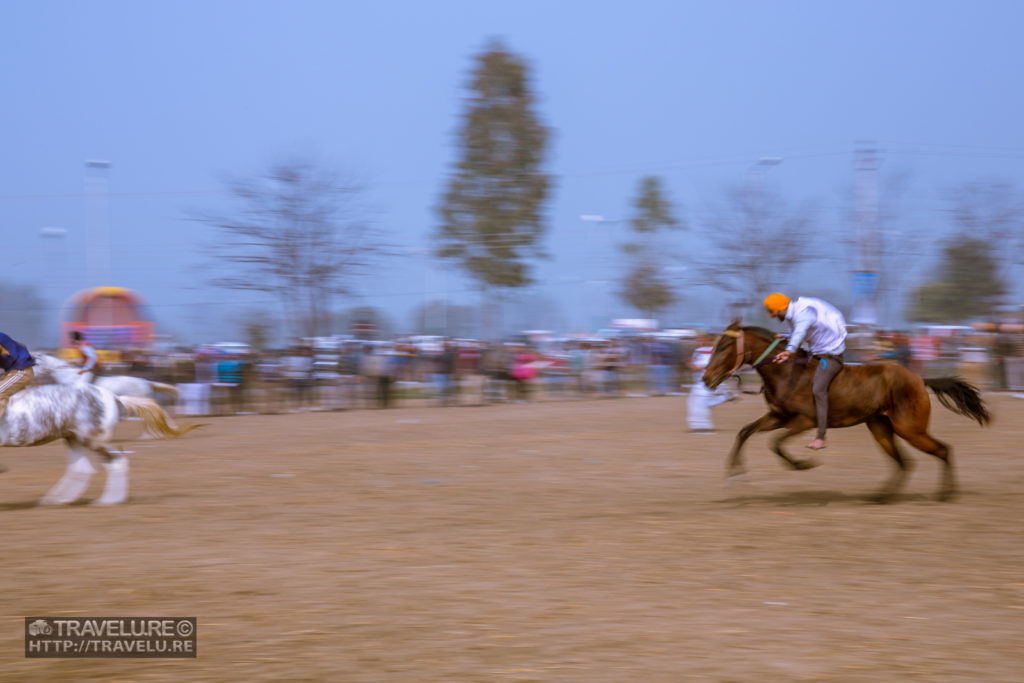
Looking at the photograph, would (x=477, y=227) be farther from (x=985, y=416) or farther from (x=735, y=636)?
(x=735, y=636)

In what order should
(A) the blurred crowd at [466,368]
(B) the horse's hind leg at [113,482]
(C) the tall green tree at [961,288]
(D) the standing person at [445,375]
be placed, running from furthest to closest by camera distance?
1. (C) the tall green tree at [961,288]
2. (D) the standing person at [445,375]
3. (A) the blurred crowd at [466,368]
4. (B) the horse's hind leg at [113,482]

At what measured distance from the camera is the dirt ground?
5.08 metres

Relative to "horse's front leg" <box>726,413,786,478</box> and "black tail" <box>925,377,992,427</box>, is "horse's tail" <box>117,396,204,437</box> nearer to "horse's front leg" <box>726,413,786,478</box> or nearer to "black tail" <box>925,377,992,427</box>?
"horse's front leg" <box>726,413,786,478</box>

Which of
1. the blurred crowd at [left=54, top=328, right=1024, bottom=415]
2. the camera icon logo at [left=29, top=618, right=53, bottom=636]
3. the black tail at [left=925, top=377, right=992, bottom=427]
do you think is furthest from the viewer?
the blurred crowd at [left=54, top=328, right=1024, bottom=415]

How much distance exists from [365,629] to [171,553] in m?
2.74

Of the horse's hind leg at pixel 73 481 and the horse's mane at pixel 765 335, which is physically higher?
the horse's mane at pixel 765 335

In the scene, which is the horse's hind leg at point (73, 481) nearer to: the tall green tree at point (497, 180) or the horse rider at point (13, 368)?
the horse rider at point (13, 368)

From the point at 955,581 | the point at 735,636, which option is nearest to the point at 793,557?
the point at 955,581

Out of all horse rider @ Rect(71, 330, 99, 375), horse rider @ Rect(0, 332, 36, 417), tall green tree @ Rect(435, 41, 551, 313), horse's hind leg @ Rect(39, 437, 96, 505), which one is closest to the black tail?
horse's hind leg @ Rect(39, 437, 96, 505)

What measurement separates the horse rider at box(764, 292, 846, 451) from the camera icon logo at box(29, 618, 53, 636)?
7.41 m

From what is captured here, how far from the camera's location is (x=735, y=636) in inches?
215

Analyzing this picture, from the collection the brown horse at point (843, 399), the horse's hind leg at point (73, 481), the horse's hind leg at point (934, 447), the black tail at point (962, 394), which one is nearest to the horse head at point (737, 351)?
the brown horse at point (843, 399)

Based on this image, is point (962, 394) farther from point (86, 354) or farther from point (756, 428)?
point (86, 354)

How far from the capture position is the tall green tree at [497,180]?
1793 inches
